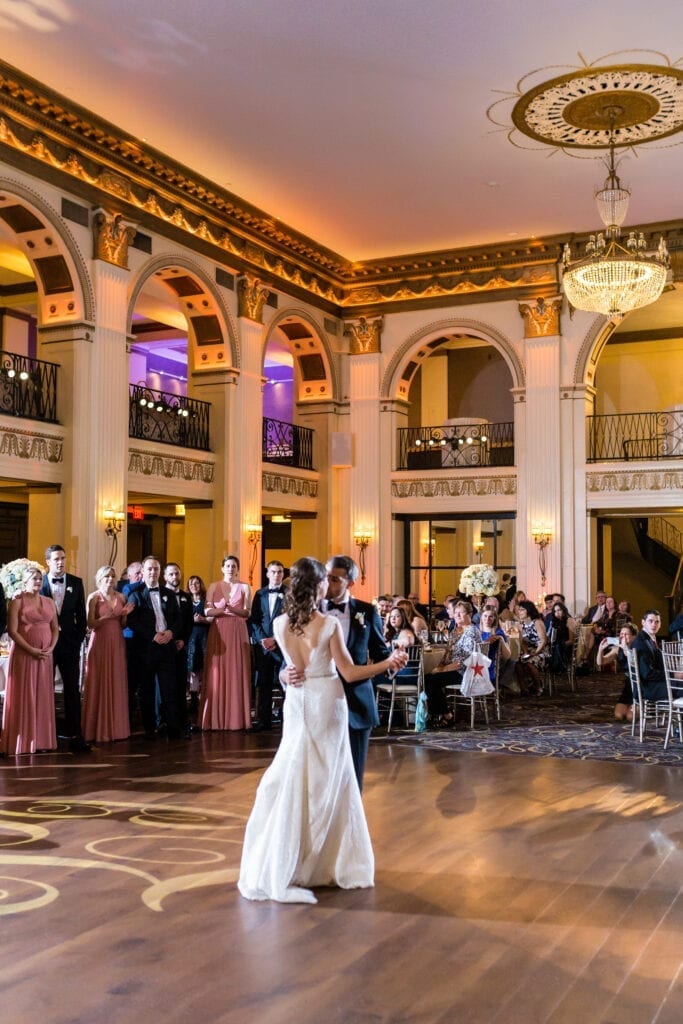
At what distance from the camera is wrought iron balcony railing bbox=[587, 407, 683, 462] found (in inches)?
691

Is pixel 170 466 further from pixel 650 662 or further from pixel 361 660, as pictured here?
pixel 361 660

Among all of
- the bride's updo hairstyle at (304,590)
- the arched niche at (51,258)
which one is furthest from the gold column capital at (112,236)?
the bride's updo hairstyle at (304,590)

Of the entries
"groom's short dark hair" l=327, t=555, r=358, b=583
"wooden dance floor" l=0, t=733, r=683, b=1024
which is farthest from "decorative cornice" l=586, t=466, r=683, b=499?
"groom's short dark hair" l=327, t=555, r=358, b=583

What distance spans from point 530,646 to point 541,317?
650 centimetres

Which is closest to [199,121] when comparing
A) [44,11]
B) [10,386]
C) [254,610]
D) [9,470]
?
[44,11]

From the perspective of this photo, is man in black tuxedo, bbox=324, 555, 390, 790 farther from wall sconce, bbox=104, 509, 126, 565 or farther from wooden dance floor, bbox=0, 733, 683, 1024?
wall sconce, bbox=104, 509, 126, 565

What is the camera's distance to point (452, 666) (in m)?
9.81

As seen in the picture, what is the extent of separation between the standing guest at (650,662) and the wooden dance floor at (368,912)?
1879 millimetres

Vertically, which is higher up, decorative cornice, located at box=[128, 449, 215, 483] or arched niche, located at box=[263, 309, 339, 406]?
arched niche, located at box=[263, 309, 339, 406]

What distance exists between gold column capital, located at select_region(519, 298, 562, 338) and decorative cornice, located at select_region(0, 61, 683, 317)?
162mm

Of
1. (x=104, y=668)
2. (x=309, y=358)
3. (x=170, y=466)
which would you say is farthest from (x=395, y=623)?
(x=309, y=358)

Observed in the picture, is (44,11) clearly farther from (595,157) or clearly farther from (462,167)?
(595,157)

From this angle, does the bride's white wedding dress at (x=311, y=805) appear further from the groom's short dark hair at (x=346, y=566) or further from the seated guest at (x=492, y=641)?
the seated guest at (x=492, y=641)

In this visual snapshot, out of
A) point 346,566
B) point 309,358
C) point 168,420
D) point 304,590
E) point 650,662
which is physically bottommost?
point 650,662
